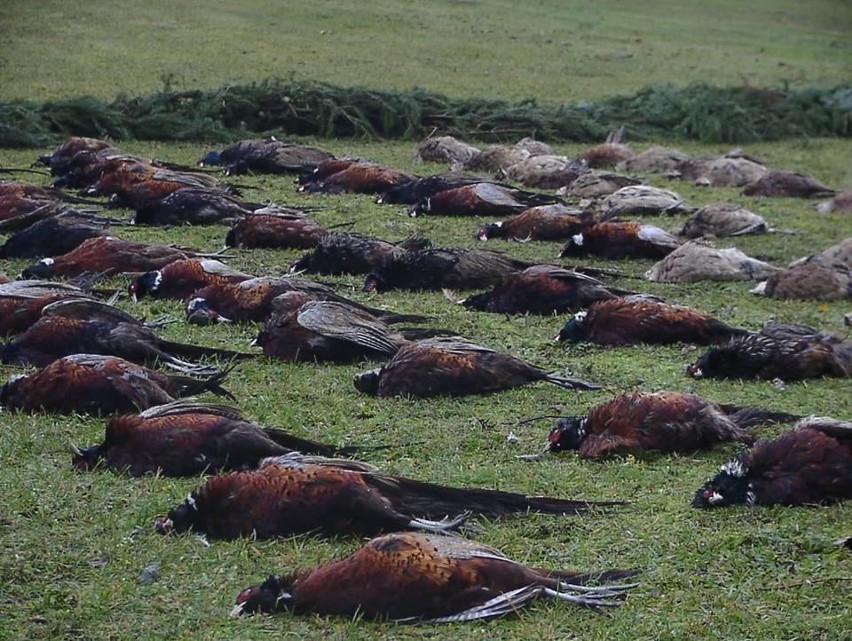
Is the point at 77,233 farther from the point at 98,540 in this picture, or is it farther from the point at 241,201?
the point at 98,540

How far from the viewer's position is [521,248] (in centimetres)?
973

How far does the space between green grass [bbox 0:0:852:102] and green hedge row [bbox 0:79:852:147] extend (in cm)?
171

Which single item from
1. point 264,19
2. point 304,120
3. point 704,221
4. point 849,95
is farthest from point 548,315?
point 264,19

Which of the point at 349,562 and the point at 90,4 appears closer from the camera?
the point at 349,562

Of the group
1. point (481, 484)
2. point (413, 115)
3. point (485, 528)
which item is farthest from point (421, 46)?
point (485, 528)

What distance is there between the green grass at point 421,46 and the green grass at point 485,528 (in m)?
10.7

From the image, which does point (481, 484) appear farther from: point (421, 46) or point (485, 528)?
point (421, 46)

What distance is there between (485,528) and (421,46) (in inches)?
712

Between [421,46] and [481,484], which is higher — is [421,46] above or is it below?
below

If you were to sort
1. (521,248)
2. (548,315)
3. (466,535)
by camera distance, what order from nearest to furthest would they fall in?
(466,535), (548,315), (521,248)

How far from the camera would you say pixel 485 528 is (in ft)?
14.5

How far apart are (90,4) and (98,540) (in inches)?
781

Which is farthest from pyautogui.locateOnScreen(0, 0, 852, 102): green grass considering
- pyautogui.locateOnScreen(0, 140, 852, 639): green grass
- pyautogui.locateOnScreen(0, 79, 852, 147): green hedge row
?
pyautogui.locateOnScreen(0, 140, 852, 639): green grass

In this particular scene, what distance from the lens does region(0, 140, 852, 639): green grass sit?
3807 mm
